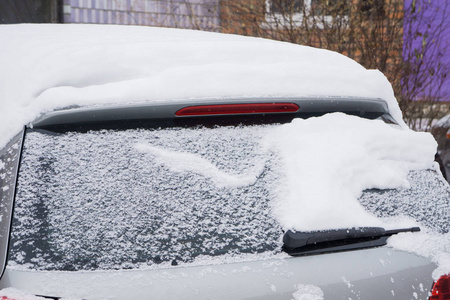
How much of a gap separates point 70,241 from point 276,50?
118cm

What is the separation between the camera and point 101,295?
156 centimetres

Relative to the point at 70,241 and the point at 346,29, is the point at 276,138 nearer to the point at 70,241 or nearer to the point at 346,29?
the point at 70,241

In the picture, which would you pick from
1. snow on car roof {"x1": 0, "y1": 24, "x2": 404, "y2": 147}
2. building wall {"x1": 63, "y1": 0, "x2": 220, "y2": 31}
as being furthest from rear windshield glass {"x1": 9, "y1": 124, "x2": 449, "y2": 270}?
building wall {"x1": 63, "y1": 0, "x2": 220, "y2": 31}

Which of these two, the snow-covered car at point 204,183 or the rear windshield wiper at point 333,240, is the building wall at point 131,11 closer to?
the snow-covered car at point 204,183

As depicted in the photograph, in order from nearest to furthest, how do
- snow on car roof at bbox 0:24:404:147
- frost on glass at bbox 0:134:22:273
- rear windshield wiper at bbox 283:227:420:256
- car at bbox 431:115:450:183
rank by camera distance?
frost on glass at bbox 0:134:22:273
rear windshield wiper at bbox 283:227:420:256
snow on car roof at bbox 0:24:404:147
car at bbox 431:115:450:183

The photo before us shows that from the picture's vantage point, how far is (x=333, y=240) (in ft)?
5.91

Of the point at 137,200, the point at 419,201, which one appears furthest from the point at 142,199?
the point at 419,201

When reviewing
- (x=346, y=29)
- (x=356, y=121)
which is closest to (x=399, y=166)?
(x=356, y=121)

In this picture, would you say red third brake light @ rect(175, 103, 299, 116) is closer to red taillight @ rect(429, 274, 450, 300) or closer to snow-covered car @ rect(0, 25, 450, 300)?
snow-covered car @ rect(0, 25, 450, 300)

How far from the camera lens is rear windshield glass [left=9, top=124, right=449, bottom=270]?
1.64 metres

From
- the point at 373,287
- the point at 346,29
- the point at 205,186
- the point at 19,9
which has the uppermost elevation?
the point at 19,9

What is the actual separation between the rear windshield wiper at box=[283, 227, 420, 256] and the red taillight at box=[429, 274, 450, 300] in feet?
0.69

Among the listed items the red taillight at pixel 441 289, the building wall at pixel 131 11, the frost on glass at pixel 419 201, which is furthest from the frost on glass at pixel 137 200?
the building wall at pixel 131 11

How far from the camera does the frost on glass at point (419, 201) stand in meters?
1.96
